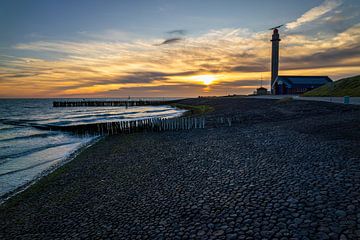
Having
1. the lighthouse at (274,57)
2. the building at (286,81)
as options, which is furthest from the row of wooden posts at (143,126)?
the lighthouse at (274,57)

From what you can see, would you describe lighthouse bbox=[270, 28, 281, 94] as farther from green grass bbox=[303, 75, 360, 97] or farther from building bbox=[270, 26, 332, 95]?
green grass bbox=[303, 75, 360, 97]

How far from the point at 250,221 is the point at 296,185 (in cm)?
237

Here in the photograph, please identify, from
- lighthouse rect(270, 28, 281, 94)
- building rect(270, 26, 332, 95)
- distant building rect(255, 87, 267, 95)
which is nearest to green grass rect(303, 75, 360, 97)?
building rect(270, 26, 332, 95)

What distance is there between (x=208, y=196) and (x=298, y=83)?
201ft

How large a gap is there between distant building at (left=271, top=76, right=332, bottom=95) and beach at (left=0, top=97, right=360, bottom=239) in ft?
169

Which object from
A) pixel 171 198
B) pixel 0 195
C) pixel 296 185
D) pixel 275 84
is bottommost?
pixel 0 195

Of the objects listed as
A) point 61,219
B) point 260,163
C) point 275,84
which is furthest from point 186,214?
point 275,84

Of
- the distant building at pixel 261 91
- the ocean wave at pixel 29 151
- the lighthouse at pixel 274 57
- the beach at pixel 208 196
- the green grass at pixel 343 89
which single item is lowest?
the ocean wave at pixel 29 151

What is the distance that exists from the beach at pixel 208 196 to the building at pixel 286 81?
5170 centimetres

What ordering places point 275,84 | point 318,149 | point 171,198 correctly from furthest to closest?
point 275,84 < point 318,149 < point 171,198

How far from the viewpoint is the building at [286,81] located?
58719mm

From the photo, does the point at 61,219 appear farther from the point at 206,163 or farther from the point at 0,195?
the point at 206,163

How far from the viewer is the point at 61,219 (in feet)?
21.9

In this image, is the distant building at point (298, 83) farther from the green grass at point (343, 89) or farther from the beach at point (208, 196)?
the beach at point (208, 196)
